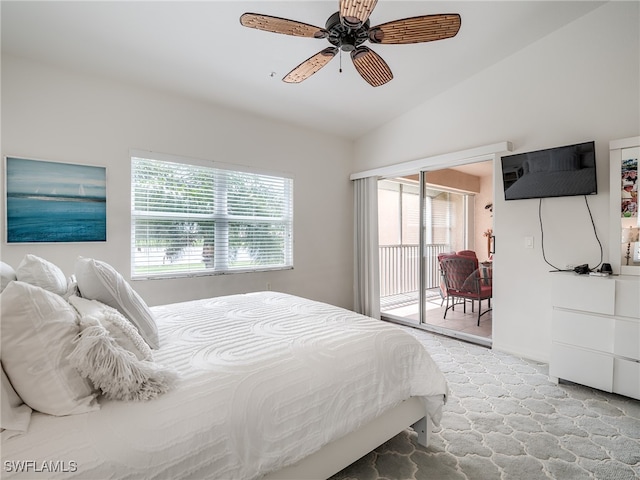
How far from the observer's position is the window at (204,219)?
3.12 metres

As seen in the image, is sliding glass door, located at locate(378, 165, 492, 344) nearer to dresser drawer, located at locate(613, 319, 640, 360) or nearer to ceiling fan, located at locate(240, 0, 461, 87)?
dresser drawer, located at locate(613, 319, 640, 360)

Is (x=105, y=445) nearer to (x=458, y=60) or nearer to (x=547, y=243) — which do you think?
(x=547, y=243)

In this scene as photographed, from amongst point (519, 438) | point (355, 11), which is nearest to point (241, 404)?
point (519, 438)

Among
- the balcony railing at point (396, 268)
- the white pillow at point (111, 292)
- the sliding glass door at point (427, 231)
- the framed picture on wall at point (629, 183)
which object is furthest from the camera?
the balcony railing at point (396, 268)

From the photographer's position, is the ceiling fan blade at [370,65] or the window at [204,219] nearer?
the ceiling fan blade at [370,65]

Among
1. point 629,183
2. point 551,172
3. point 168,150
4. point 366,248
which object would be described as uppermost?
point 168,150

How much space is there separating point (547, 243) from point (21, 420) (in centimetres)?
366

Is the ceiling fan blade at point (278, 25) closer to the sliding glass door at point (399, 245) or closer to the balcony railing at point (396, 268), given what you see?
the sliding glass door at point (399, 245)

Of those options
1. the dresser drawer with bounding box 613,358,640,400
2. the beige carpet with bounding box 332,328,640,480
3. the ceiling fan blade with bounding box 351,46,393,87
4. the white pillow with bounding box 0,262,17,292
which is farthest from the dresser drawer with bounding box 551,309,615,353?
the white pillow with bounding box 0,262,17,292

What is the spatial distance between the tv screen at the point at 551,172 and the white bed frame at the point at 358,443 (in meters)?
2.30

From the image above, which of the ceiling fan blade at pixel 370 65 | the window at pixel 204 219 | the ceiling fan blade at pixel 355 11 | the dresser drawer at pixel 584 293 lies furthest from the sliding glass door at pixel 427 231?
the ceiling fan blade at pixel 355 11

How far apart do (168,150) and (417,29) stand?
2509 mm

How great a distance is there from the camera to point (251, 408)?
1.14m

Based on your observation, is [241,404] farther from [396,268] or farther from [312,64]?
[396,268]
